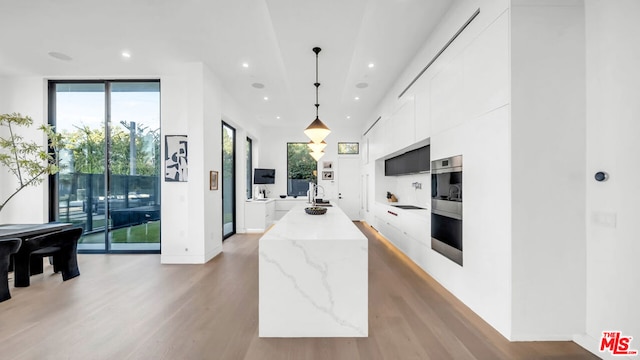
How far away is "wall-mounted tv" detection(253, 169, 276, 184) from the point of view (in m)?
7.97

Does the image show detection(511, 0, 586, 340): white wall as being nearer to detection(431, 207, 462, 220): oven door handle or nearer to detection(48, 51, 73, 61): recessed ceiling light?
detection(431, 207, 462, 220): oven door handle

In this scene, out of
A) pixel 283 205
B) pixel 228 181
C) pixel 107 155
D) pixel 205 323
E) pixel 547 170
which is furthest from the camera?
pixel 283 205

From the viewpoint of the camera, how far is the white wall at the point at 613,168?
172 centimetres

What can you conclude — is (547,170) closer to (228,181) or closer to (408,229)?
(408,229)

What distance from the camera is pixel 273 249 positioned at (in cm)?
214

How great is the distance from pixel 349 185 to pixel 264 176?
112 inches

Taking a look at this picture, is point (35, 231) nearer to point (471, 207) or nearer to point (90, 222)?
point (90, 222)

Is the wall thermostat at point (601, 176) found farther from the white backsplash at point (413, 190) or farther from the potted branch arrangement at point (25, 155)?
the potted branch arrangement at point (25, 155)

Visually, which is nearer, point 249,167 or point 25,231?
point 25,231

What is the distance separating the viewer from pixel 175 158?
14.0 ft

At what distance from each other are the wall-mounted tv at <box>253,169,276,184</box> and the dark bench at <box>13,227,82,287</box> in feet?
14.9

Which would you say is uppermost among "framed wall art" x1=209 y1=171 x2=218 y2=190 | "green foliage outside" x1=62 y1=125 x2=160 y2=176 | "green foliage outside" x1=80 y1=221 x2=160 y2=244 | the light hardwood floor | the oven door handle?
"green foliage outside" x1=62 y1=125 x2=160 y2=176

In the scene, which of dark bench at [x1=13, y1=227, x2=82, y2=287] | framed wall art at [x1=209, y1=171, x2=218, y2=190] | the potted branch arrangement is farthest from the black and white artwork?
the potted branch arrangement

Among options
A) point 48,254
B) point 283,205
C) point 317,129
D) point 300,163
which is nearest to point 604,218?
point 317,129
